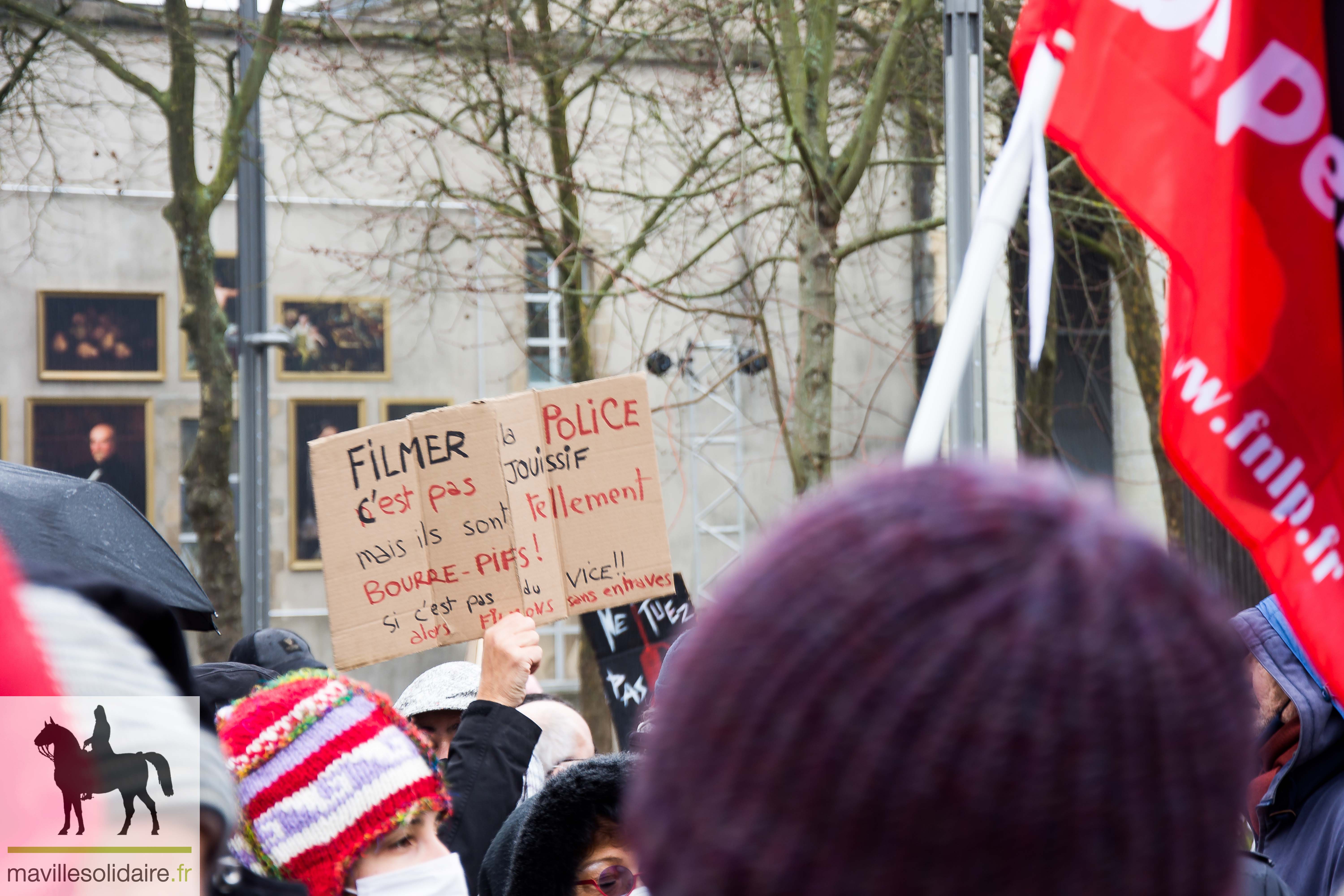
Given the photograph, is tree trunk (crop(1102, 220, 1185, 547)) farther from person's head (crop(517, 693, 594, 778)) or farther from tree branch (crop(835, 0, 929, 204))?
person's head (crop(517, 693, 594, 778))

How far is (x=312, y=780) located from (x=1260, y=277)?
152 centimetres

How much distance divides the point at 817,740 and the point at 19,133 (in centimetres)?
878

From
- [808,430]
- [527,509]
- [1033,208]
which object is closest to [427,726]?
[527,509]

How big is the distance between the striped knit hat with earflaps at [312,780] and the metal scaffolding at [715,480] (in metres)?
11.2

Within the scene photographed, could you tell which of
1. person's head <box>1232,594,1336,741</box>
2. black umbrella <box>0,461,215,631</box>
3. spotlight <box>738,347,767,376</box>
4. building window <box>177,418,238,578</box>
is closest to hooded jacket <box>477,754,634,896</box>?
Result: black umbrella <box>0,461,215,631</box>

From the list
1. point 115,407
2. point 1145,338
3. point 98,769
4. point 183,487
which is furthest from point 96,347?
point 98,769

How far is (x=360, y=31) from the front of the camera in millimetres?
8688

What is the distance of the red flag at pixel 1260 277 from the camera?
1.83 m

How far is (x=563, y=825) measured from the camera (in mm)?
2240

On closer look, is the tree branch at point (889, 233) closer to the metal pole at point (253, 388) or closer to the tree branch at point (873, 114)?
the tree branch at point (873, 114)

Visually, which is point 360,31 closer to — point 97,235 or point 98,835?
point 97,235

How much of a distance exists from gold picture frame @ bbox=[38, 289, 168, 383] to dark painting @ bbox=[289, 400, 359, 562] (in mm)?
1381

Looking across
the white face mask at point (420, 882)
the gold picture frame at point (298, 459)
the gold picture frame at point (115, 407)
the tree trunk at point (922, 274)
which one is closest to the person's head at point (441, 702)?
the white face mask at point (420, 882)

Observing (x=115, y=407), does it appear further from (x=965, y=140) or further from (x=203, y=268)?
(x=965, y=140)
